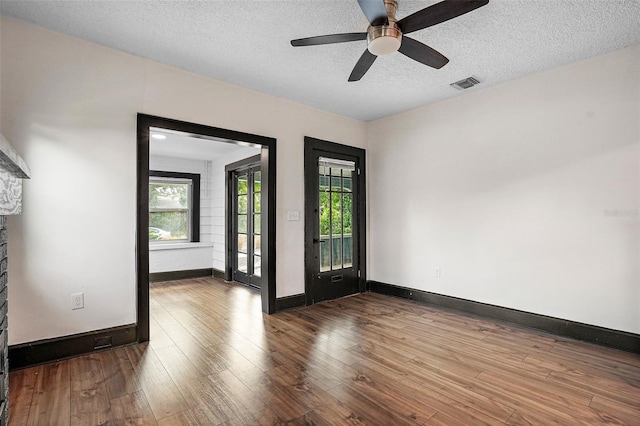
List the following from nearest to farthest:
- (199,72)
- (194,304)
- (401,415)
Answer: (401,415) → (199,72) → (194,304)

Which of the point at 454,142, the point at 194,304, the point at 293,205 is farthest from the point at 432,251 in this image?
the point at 194,304

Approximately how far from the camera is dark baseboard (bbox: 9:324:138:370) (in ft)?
8.07

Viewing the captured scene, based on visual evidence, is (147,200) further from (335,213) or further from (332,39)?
(335,213)

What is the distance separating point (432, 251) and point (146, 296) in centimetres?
342

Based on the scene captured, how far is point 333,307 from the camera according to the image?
4219 millimetres

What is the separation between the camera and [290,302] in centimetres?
412

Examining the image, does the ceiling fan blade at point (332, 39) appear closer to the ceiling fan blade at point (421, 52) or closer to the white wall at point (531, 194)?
the ceiling fan blade at point (421, 52)

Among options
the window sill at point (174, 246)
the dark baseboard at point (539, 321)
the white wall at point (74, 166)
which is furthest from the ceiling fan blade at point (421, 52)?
the window sill at point (174, 246)

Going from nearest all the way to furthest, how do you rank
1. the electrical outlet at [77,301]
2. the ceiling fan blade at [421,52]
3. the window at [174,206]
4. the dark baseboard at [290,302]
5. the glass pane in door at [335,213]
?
1. the ceiling fan blade at [421,52]
2. the electrical outlet at [77,301]
3. the dark baseboard at [290,302]
4. the glass pane in door at [335,213]
5. the window at [174,206]

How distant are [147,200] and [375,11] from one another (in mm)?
2539

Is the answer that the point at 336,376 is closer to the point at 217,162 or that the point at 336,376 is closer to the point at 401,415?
the point at 401,415

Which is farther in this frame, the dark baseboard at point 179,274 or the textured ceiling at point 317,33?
the dark baseboard at point 179,274

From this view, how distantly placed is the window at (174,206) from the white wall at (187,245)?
0.11 meters

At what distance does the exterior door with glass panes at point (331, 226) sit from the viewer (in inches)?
172
